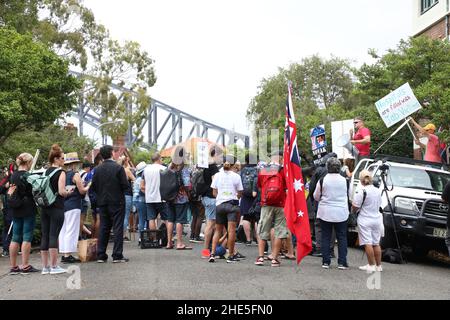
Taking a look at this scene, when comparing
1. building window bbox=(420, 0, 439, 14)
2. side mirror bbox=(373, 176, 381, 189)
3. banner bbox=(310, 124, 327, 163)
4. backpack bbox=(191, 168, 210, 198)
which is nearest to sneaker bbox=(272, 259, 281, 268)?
side mirror bbox=(373, 176, 381, 189)

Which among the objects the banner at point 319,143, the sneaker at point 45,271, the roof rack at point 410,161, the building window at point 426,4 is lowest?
the sneaker at point 45,271

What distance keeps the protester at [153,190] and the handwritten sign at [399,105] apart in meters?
5.64

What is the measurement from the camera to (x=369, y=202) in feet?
32.9

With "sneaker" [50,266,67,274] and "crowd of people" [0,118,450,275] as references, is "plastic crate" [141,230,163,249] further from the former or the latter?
"sneaker" [50,266,67,274]

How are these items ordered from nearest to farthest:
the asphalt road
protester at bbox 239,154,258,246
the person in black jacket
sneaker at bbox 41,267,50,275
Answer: the asphalt road → sneaker at bbox 41,267,50,275 → the person in black jacket → protester at bbox 239,154,258,246

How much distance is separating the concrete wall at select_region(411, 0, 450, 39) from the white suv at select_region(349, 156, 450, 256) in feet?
86.9

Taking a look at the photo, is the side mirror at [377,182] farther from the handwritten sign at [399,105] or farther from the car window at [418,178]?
the handwritten sign at [399,105]

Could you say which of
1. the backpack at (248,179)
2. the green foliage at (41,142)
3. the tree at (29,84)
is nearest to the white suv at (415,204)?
the backpack at (248,179)

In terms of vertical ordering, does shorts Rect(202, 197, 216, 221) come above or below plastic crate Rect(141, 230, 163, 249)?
above

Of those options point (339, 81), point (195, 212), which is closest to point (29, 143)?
point (195, 212)

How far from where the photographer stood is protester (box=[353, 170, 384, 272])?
388 inches

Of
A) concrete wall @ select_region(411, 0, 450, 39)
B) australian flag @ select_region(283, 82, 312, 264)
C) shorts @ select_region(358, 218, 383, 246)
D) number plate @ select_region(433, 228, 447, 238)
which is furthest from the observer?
concrete wall @ select_region(411, 0, 450, 39)

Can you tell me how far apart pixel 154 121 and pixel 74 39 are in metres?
68.5

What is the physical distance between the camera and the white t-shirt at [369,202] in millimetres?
10023
